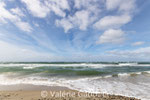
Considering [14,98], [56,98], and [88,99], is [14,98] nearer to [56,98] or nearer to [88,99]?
[56,98]

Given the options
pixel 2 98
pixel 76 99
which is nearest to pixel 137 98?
pixel 76 99

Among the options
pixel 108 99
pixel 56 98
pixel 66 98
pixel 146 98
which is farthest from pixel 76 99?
pixel 146 98

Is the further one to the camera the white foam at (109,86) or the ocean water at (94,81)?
the ocean water at (94,81)

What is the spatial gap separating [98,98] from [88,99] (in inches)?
20.3

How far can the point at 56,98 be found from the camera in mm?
Result: 4027

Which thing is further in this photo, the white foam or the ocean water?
the ocean water

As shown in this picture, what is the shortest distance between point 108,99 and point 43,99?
120 inches

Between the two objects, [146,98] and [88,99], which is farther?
[146,98]

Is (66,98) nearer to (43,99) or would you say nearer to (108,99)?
(43,99)

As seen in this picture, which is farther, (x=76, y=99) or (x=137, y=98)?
(x=137, y=98)

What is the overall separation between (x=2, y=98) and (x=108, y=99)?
5.12 m

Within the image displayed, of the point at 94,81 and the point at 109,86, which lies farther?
the point at 94,81

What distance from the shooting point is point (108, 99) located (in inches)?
154

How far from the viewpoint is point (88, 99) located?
3.91 m
